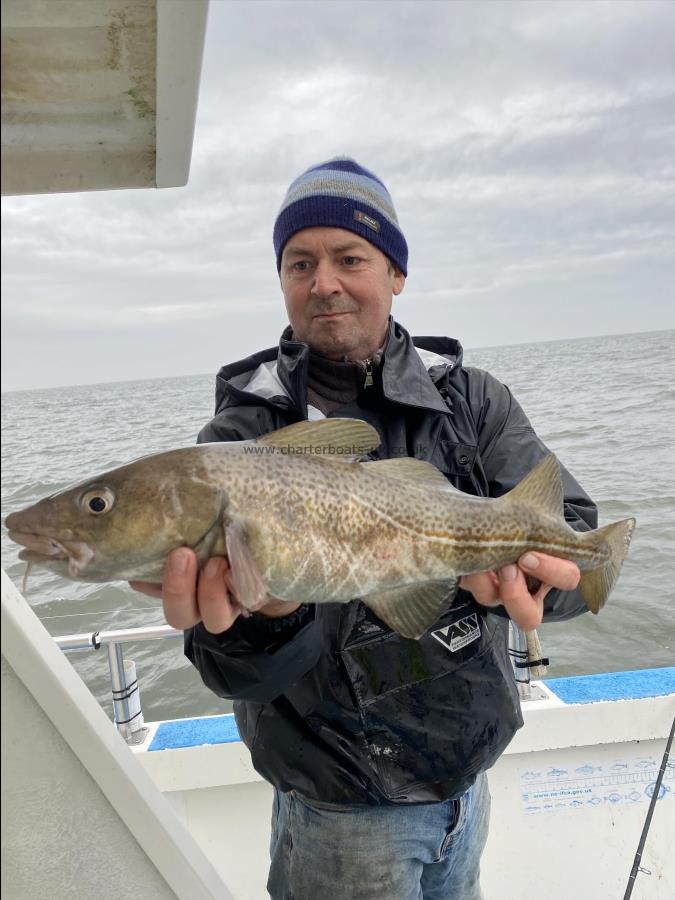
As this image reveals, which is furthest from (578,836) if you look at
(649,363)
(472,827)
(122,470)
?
(649,363)

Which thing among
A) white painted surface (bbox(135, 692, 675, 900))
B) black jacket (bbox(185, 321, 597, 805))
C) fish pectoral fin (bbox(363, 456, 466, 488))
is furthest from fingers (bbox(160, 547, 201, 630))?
white painted surface (bbox(135, 692, 675, 900))

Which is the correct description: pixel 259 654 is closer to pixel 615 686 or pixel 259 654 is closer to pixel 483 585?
pixel 483 585

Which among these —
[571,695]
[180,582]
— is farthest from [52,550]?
[571,695]

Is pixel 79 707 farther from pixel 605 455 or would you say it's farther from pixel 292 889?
pixel 605 455

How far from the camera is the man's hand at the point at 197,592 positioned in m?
2.06

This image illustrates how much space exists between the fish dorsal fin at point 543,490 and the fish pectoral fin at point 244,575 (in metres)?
1.11

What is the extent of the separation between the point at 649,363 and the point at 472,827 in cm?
4535

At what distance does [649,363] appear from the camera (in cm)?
4250

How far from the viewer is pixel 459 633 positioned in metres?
2.67

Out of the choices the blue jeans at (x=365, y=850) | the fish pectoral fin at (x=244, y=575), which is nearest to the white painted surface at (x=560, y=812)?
the blue jeans at (x=365, y=850)

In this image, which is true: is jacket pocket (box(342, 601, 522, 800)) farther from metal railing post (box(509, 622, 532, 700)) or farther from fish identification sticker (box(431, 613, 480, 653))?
metal railing post (box(509, 622, 532, 700))

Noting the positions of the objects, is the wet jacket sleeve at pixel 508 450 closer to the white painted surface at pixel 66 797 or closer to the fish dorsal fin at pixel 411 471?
the fish dorsal fin at pixel 411 471

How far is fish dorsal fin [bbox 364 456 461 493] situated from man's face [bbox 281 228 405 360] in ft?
2.47

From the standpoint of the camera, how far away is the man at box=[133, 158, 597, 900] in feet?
7.64
